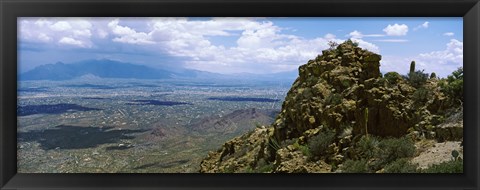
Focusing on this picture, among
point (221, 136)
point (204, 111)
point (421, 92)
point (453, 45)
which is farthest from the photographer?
point (421, 92)

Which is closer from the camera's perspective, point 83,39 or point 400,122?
point 83,39

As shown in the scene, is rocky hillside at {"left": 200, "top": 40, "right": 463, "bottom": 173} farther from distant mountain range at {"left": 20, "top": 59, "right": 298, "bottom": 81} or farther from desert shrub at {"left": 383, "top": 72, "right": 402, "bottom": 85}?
distant mountain range at {"left": 20, "top": 59, "right": 298, "bottom": 81}

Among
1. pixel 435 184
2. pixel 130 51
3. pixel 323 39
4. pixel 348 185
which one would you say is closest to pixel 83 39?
pixel 130 51

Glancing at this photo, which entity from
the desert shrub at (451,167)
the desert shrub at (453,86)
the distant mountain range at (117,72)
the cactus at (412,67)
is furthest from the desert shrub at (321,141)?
the desert shrub at (451,167)

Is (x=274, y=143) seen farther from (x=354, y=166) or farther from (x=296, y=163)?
(x=354, y=166)

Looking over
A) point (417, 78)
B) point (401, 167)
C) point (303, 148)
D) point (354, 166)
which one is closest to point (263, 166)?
point (303, 148)
